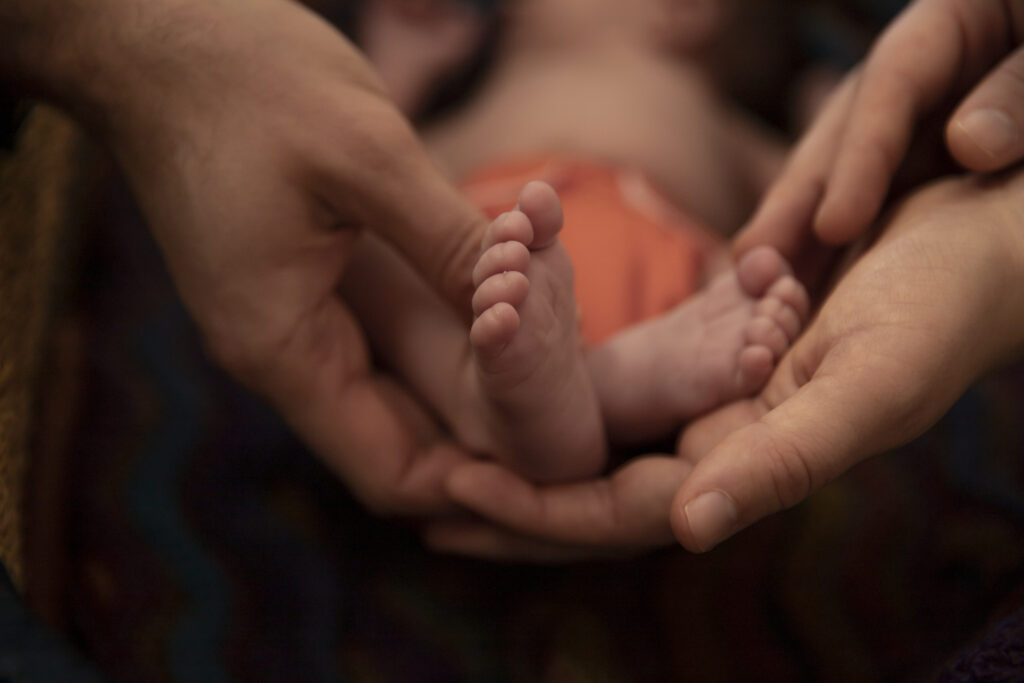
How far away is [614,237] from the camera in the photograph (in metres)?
0.86

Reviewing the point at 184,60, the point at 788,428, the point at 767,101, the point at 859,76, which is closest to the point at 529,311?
the point at 788,428

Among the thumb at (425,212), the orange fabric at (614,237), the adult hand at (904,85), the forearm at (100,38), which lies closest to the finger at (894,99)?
the adult hand at (904,85)

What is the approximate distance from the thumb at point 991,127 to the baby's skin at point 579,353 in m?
0.15

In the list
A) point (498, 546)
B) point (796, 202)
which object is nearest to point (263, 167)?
point (498, 546)

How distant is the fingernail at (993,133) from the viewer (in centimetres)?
57

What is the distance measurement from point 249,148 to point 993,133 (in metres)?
0.53

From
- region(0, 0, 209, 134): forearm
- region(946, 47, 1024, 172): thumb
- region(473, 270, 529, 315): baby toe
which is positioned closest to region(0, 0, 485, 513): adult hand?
region(0, 0, 209, 134): forearm

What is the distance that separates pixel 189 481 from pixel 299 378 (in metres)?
0.24

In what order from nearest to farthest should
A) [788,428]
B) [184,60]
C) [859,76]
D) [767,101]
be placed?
[788,428]
[184,60]
[859,76]
[767,101]

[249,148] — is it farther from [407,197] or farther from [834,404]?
[834,404]

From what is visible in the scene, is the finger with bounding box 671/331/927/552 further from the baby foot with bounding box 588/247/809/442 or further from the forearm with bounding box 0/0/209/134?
the forearm with bounding box 0/0/209/134

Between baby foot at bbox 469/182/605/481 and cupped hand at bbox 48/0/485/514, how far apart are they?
7cm

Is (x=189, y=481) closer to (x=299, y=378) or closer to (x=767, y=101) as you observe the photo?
(x=299, y=378)

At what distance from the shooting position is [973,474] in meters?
0.80
